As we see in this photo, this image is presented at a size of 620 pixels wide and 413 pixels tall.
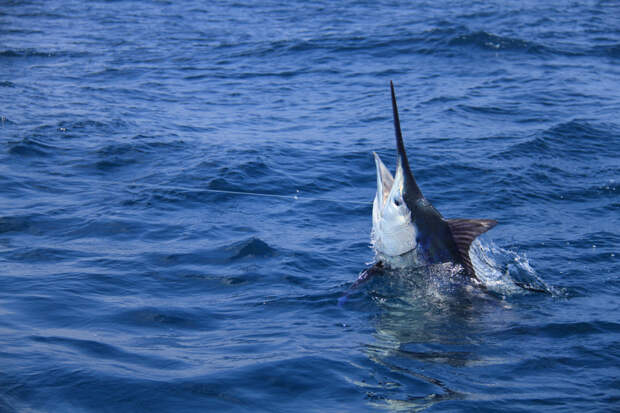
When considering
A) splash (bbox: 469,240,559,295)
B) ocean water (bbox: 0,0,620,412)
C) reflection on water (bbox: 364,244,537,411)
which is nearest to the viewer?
reflection on water (bbox: 364,244,537,411)

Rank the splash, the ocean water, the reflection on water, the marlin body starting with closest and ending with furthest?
1. the reflection on water
2. the ocean water
3. the marlin body
4. the splash

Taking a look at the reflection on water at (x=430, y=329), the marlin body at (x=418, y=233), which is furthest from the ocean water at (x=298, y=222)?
the marlin body at (x=418, y=233)

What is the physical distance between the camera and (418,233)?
242 inches

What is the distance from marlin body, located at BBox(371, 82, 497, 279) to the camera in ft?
19.9

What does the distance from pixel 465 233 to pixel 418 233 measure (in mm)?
393

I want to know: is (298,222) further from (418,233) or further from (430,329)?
(430,329)

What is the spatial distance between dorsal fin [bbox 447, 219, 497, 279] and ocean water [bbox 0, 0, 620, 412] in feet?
0.61

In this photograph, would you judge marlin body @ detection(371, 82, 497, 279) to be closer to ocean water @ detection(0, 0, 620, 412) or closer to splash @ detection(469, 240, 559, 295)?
ocean water @ detection(0, 0, 620, 412)

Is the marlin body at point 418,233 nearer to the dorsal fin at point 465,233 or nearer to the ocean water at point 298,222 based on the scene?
the dorsal fin at point 465,233

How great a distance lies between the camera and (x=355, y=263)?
7.41 meters

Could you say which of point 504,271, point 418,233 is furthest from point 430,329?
point 504,271

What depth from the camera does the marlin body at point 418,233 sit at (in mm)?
6066

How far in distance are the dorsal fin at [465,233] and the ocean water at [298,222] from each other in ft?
0.61

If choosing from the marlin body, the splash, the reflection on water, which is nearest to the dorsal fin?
the marlin body
